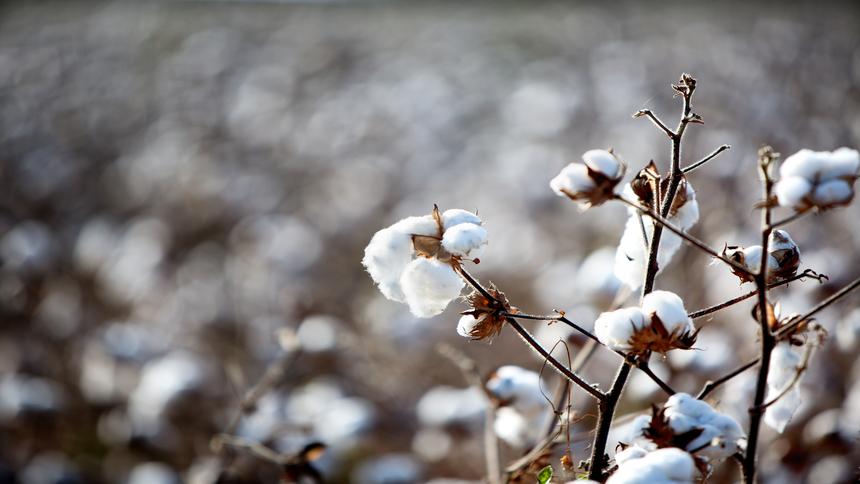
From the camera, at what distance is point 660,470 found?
0.53m

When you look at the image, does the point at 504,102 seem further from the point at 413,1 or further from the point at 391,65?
the point at 413,1

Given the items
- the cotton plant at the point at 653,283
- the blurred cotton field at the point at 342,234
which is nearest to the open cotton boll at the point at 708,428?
the cotton plant at the point at 653,283

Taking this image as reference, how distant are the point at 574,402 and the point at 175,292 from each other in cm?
176

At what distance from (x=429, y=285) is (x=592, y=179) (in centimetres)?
17

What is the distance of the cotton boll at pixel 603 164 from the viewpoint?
0.61 meters

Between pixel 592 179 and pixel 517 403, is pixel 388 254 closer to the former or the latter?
pixel 592 179

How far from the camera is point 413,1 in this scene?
1149 centimetres

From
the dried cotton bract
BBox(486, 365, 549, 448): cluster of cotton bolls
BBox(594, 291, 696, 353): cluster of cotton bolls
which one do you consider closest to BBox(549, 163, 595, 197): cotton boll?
the dried cotton bract

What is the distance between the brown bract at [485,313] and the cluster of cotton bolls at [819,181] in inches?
10.1

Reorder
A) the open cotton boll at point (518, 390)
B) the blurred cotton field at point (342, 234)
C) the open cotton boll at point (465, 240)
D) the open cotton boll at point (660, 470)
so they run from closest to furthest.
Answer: the open cotton boll at point (660, 470) < the open cotton boll at point (465, 240) < the open cotton boll at point (518, 390) < the blurred cotton field at point (342, 234)

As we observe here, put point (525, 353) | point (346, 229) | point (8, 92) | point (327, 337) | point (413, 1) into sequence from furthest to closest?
point (413, 1), point (8, 92), point (346, 229), point (525, 353), point (327, 337)

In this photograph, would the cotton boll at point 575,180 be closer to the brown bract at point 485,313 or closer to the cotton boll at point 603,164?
the cotton boll at point 603,164

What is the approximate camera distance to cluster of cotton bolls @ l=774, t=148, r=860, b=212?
0.54 metres

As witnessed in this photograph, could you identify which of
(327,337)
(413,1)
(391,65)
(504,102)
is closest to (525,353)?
(327,337)
